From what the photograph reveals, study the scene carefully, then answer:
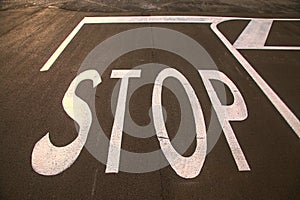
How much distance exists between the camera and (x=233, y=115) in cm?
585

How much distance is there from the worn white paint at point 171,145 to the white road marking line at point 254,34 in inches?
126

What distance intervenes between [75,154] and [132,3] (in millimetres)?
9566

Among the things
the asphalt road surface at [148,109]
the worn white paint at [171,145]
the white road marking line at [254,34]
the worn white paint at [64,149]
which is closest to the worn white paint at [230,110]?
the asphalt road surface at [148,109]

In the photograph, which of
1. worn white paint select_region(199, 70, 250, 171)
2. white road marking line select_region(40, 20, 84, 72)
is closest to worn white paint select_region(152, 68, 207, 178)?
worn white paint select_region(199, 70, 250, 171)

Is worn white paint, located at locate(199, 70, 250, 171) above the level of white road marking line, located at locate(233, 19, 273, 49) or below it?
below

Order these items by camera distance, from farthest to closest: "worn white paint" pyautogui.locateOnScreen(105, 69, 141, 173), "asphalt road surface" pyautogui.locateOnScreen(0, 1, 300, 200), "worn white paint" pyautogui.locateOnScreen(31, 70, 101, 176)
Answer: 1. "worn white paint" pyautogui.locateOnScreen(105, 69, 141, 173)
2. "worn white paint" pyautogui.locateOnScreen(31, 70, 101, 176)
3. "asphalt road surface" pyautogui.locateOnScreen(0, 1, 300, 200)

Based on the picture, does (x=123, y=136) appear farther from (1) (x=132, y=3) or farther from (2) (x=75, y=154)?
(1) (x=132, y=3)

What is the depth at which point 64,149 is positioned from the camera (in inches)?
193

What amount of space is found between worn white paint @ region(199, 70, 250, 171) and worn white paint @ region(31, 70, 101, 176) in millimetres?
2525

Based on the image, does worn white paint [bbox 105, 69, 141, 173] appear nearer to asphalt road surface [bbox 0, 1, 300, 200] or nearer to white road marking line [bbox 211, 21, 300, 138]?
asphalt road surface [bbox 0, 1, 300, 200]

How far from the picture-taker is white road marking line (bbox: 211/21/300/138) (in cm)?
581

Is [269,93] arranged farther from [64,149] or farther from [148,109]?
[64,149]

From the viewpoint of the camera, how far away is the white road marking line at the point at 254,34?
356 inches

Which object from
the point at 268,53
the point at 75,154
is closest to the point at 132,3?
the point at 268,53
